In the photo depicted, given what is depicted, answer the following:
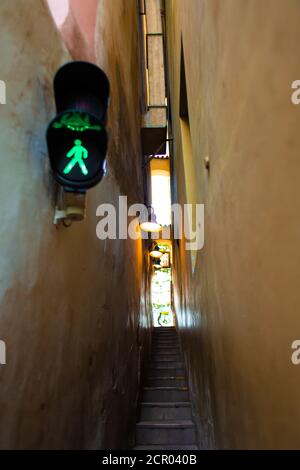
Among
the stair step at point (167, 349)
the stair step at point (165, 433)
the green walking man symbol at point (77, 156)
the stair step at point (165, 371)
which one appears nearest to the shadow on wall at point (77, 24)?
the green walking man symbol at point (77, 156)

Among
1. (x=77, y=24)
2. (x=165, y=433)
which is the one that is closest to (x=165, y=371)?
(x=165, y=433)

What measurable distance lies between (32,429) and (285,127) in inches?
59.7

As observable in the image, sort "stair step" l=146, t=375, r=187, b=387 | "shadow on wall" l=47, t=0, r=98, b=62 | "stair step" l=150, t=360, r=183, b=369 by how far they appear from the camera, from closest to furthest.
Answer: "shadow on wall" l=47, t=0, r=98, b=62
"stair step" l=146, t=375, r=187, b=387
"stair step" l=150, t=360, r=183, b=369

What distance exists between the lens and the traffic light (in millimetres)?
1535

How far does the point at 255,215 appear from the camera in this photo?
4.08 feet

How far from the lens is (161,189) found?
13039 mm

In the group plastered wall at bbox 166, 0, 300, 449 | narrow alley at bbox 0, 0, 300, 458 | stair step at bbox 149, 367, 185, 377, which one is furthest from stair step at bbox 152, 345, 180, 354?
plastered wall at bbox 166, 0, 300, 449

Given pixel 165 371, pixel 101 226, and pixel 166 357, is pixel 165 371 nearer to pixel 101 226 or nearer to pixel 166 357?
pixel 166 357

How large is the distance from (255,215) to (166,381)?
5.54 meters

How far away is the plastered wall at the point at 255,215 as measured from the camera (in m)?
0.92

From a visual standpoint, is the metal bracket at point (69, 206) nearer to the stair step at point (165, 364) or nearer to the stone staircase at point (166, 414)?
the stone staircase at point (166, 414)

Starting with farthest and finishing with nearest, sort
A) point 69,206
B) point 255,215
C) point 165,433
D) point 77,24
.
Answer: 1. point 165,433
2. point 77,24
3. point 69,206
4. point 255,215

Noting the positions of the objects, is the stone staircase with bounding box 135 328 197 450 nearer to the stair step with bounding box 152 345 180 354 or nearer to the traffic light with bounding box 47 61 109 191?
the stair step with bounding box 152 345 180 354

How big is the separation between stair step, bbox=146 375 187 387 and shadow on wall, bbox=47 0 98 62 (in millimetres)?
5208
